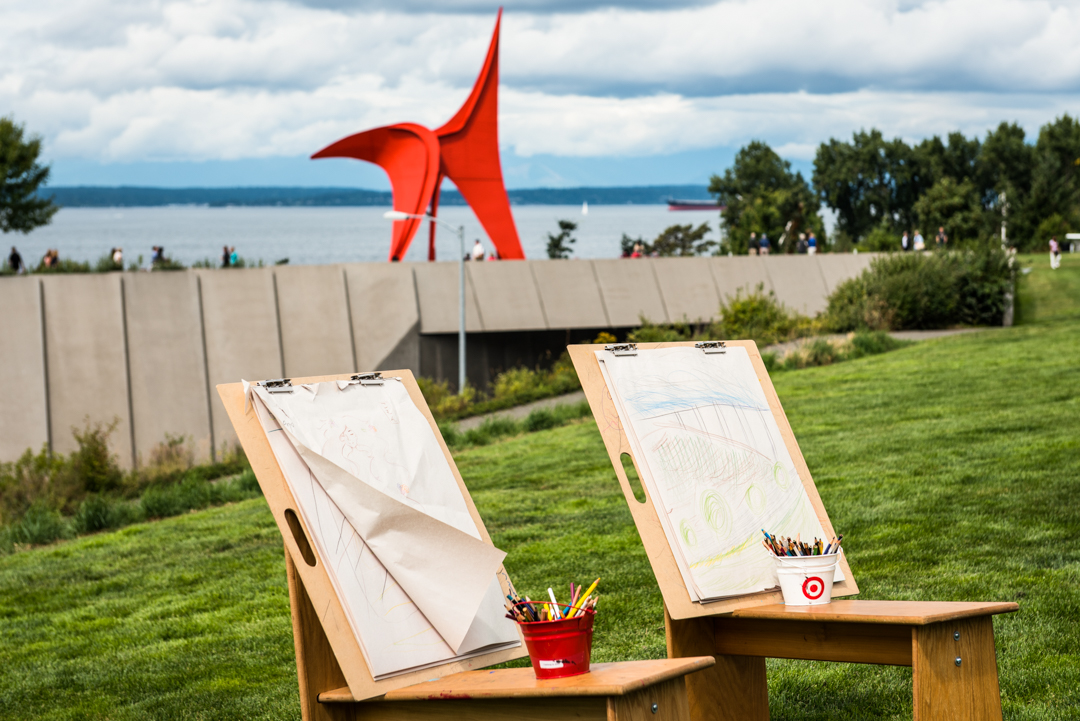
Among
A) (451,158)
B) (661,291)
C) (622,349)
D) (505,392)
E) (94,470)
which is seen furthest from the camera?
(451,158)

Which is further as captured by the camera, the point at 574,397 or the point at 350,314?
the point at 350,314

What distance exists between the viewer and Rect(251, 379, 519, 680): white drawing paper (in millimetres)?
3391

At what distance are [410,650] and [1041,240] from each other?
7010 cm

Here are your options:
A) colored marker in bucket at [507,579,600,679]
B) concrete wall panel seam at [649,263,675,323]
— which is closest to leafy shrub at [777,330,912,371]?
concrete wall panel seam at [649,263,675,323]

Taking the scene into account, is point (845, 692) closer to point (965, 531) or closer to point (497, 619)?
point (497, 619)

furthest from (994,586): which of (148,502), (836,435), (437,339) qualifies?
(437,339)

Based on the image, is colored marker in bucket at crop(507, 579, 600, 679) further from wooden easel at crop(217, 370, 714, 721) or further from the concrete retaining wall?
the concrete retaining wall

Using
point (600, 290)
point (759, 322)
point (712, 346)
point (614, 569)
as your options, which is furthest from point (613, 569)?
point (600, 290)

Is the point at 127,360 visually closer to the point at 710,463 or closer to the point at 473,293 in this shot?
the point at 473,293

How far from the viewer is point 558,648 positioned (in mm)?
3078

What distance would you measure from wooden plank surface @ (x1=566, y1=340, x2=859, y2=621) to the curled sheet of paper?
59 cm

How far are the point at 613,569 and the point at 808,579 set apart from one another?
385 centimetres

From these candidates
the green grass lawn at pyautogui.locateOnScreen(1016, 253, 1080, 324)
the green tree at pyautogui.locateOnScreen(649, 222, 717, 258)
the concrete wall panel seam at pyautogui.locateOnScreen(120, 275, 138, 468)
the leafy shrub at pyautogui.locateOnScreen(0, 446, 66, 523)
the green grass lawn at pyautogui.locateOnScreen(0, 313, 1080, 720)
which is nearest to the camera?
the green grass lawn at pyautogui.locateOnScreen(0, 313, 1080, 720)

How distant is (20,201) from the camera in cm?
4634
